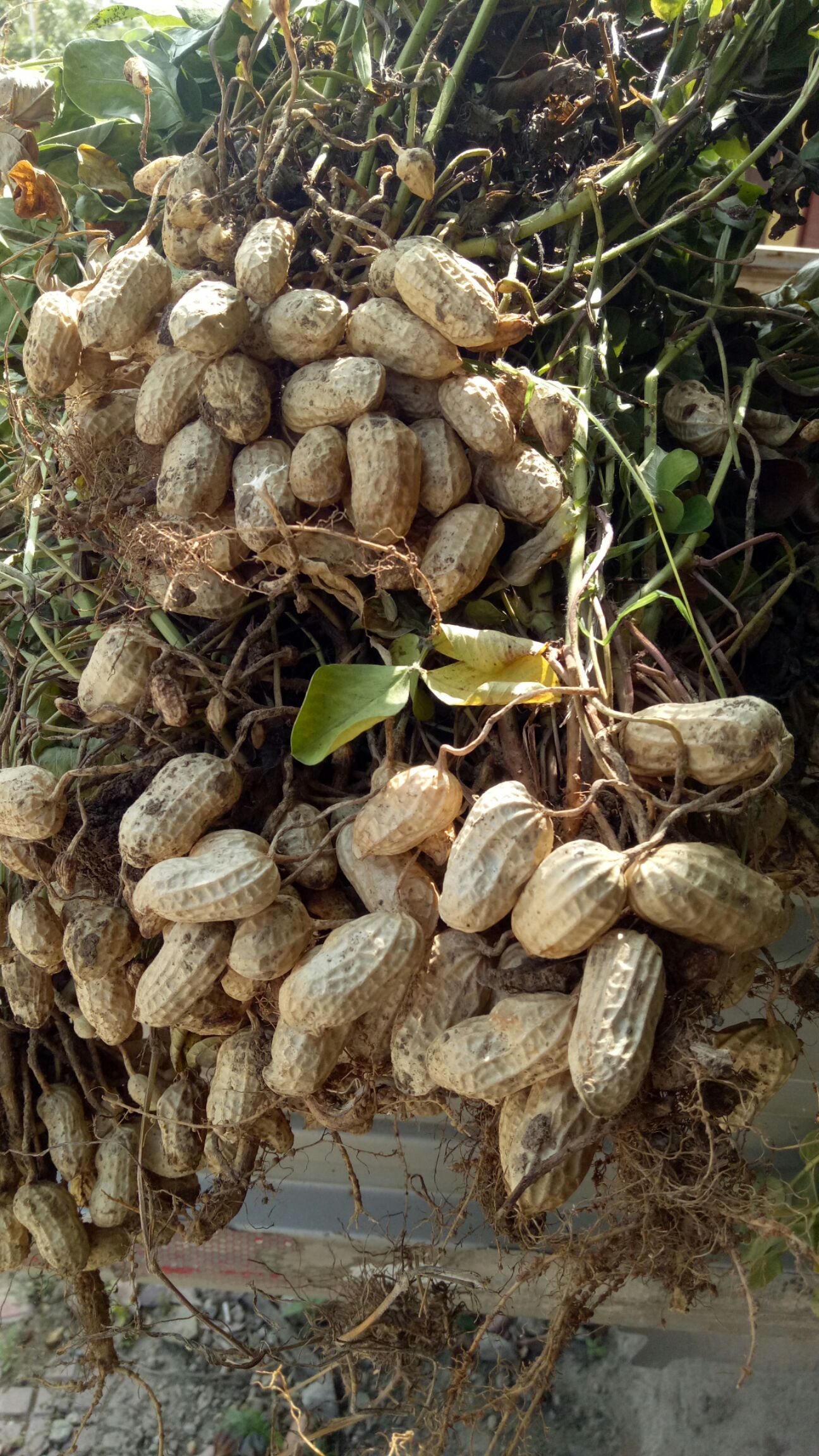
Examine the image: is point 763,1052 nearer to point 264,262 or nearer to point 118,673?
point 118,673

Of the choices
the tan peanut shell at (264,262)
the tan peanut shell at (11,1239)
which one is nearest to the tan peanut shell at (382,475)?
the tan peanut shell at (264,262)

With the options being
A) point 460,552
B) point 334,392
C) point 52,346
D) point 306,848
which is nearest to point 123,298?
point 52,346

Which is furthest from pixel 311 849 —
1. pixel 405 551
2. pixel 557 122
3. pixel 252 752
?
pixel 557 122

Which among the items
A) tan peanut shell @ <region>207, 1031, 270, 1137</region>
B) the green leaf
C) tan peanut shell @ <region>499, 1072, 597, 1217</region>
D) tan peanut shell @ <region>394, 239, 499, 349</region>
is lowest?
tan peanut shell @ <region>207, 1031, 270, 1137</region>

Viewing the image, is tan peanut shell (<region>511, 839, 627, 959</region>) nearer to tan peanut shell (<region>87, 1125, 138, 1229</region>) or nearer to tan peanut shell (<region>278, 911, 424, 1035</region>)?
tan peanut shell (<region>278, 911, 424, 1035</region>)

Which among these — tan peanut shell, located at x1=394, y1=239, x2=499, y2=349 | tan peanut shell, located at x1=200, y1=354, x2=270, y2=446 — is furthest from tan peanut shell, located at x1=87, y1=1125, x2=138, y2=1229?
tan peanut shell, located at x1=394, y1=239, x2=499, y2=349

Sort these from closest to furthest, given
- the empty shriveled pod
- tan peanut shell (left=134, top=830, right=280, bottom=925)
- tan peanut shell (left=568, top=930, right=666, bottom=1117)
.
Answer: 1. tan peanut shell (left=568, top=930, right=666, bottom=1117)
2. tan peanut shell (left=134, top=830, right=280, bottom=925)
3. the empty shriveled pod

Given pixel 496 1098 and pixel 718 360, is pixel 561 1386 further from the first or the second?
pixel 718 360

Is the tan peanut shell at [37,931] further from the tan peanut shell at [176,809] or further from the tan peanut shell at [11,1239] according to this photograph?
the tan peanut shell at [11,1239]
